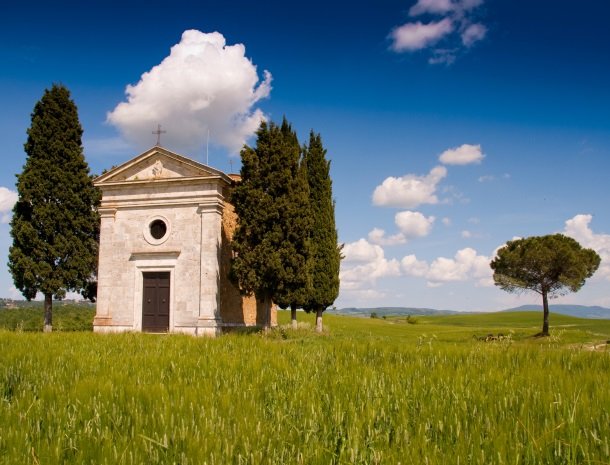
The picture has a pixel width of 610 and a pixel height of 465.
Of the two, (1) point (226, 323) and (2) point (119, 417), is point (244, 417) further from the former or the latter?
(1) point (226, 323)

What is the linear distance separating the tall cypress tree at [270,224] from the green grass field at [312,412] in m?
16.7

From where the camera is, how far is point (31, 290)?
24938 millimetres

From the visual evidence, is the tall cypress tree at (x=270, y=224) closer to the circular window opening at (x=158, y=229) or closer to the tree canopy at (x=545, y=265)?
the circular window opening at (x=158, y=229)

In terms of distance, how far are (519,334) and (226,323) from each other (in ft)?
78.9

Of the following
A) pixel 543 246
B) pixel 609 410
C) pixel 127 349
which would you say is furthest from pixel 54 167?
pixel 543 246

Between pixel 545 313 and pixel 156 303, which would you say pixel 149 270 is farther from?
pixel 545 313

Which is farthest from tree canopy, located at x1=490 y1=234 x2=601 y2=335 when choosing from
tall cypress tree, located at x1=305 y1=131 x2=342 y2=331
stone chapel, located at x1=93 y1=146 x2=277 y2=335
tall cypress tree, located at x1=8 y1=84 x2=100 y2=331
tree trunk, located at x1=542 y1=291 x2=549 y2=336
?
tall cypress tree, located at x1=8 y1=84 x2=100 y2=331

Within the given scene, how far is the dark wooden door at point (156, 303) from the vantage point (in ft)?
79.3

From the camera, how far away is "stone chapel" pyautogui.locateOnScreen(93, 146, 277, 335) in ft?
78.0

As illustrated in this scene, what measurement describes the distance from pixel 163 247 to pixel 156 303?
116 inches

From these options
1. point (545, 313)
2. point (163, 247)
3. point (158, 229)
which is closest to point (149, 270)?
point (163, 247)

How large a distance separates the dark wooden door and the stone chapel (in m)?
0.05

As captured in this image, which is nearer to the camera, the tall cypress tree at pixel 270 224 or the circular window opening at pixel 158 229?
the tall cypress tree at pixel 270 224

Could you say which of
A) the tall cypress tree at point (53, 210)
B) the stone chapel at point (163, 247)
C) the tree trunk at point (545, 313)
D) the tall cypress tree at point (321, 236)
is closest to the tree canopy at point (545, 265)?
the tree trunk at point (545, 313)
